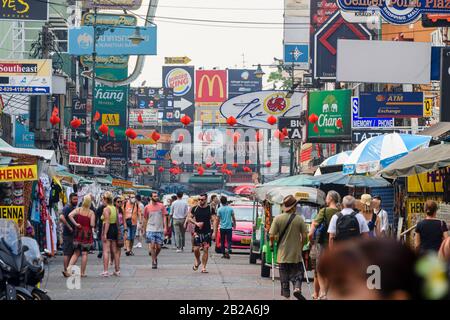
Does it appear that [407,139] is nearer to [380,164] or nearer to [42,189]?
[380,164]

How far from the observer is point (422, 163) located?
16.1 meters

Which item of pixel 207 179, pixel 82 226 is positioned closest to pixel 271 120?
pixel 82 226

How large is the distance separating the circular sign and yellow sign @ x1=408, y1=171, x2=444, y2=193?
432ft

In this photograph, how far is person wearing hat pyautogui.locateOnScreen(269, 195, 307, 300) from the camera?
15.2 metres

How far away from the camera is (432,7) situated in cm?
1994

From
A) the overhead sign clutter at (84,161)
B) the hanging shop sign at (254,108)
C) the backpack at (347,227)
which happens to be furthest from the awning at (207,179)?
the backpack at (347,227)

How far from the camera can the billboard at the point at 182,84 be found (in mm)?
148250

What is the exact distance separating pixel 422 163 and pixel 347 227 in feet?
6.65

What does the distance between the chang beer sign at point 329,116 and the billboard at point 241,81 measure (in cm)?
11424

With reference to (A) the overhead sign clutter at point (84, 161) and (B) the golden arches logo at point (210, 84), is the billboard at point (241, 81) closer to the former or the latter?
(B) the golden arches logo at point (210, 84)

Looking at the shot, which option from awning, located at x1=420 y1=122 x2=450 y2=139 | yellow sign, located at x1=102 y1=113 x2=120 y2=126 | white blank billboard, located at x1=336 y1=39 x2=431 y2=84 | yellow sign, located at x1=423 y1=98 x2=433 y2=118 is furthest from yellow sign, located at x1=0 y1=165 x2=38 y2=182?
yellow sign, located at x1=102 y1=113 x2=120 y2=126

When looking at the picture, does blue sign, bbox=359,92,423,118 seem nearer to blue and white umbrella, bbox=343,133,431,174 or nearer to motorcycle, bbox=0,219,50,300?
blue and white umbrella, bbox=343,133,431,174
